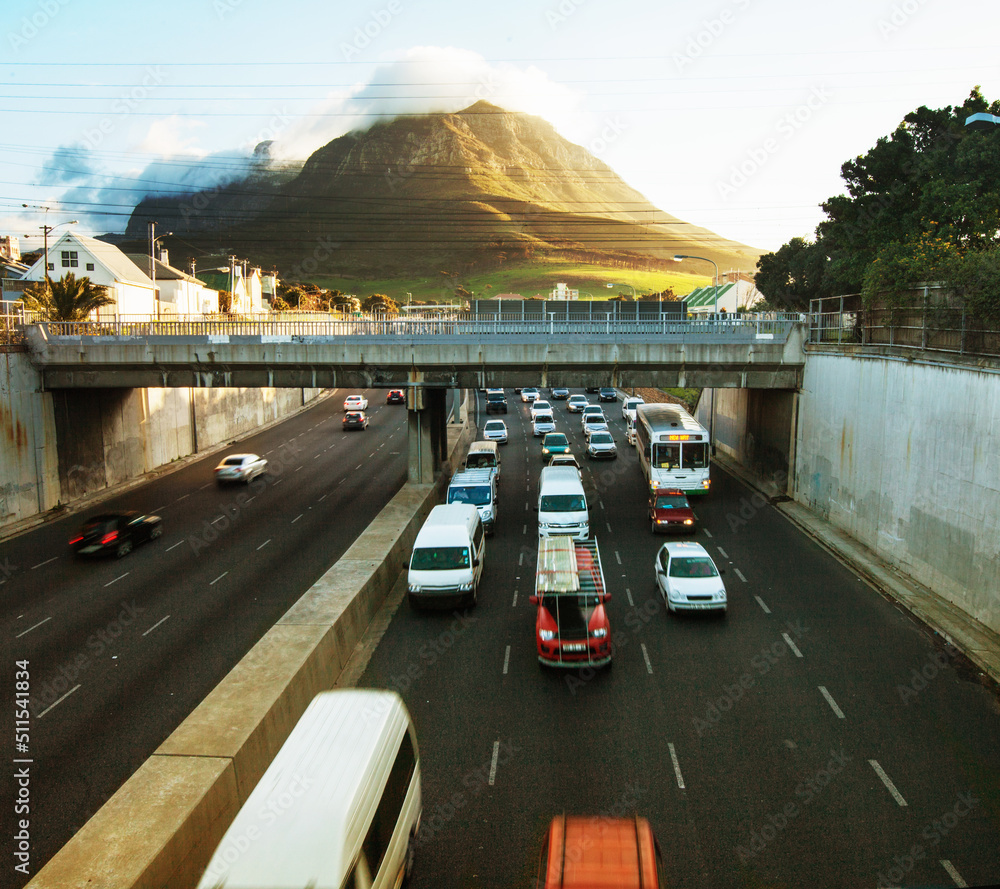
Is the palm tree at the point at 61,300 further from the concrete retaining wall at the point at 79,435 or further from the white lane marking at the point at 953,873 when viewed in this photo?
the white lane marking at the point at 953,873

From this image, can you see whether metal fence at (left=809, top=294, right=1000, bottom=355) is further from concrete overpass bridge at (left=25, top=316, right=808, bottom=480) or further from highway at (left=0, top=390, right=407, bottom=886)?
highway at (left=0, top=390, right=407, bottom=886)

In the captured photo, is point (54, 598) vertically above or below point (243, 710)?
below

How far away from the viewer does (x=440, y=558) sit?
772 inches

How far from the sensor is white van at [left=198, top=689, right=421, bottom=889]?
21.6ft

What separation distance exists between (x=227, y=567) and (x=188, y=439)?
25.1 m

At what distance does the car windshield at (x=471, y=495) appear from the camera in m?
27.3

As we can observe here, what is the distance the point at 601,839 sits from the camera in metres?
7.29

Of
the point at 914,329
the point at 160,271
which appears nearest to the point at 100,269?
the point at 160,271

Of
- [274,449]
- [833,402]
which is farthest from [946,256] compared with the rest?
[274,449]

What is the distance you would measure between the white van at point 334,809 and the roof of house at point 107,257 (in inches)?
2496

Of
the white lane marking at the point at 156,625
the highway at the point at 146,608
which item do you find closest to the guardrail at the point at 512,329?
the highway at the point at 146,608

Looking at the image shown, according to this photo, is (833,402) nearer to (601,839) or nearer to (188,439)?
(601,839)

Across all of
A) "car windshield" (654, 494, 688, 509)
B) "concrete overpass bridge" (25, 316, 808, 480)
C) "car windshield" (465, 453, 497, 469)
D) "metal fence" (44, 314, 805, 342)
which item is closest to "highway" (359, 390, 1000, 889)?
"car windshield" (654, 494, 688, 509)

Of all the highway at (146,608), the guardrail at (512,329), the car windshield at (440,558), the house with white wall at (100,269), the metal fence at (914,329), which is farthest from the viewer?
the house with white wall at (100,269)
